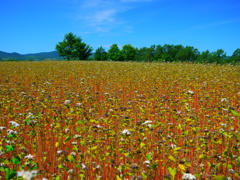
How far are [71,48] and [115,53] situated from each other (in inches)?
1266

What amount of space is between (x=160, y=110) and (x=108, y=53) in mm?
114568

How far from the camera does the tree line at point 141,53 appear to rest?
3551 inches

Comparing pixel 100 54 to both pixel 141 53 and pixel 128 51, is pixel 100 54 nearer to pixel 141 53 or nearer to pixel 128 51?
pixel 128 51

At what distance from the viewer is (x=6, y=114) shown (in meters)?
8.74

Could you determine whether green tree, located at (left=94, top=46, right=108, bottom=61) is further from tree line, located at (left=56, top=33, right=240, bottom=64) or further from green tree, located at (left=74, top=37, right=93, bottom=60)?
green tree, located at (left=74, top=37, right=93, bottom=60)

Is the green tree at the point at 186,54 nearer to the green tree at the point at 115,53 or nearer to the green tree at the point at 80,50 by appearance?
the green tree at the point at 115,53

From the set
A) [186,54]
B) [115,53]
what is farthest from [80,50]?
[186,54]

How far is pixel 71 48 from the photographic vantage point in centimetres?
9056

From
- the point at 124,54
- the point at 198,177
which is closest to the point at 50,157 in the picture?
the point at 198,177

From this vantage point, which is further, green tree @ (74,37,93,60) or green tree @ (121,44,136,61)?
green tree @ (121,44,136,61)

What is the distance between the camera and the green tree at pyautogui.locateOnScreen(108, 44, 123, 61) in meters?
115

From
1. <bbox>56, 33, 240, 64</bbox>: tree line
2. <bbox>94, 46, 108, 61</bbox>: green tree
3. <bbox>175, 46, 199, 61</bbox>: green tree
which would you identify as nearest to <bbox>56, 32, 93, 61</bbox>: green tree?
<bbox>56, 33, 240, 64</bbox>: tree line

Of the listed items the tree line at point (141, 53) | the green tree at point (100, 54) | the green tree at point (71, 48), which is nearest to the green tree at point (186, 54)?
the tree line at point (141, 53)

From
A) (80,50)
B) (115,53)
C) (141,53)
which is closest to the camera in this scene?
(80,50)
